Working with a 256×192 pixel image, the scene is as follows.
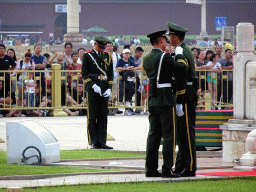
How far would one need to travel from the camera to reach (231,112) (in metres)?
10.8

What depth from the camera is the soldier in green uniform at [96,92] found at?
457 inches

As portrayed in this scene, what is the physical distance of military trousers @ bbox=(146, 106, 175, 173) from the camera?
792cm

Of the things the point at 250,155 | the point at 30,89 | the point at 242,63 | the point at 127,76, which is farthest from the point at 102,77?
the point at 127,76

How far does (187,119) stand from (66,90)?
10.2 meters

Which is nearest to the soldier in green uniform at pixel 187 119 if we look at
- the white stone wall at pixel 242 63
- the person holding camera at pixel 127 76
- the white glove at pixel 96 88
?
the white stone wall at pixel 242 63

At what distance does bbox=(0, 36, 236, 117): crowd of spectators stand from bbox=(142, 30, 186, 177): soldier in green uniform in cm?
1000

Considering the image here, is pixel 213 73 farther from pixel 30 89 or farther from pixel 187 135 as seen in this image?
pixel 187 135

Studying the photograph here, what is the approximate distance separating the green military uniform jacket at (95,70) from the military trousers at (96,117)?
17cm

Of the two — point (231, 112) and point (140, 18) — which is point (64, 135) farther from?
point (140, 18)

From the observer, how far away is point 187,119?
8.23 m

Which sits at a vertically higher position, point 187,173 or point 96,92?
point 96,92

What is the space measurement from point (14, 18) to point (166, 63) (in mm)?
58605

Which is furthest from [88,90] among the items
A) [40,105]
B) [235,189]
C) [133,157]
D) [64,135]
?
[40,105]

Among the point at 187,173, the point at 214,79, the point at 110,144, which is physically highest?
the point at 214,79
